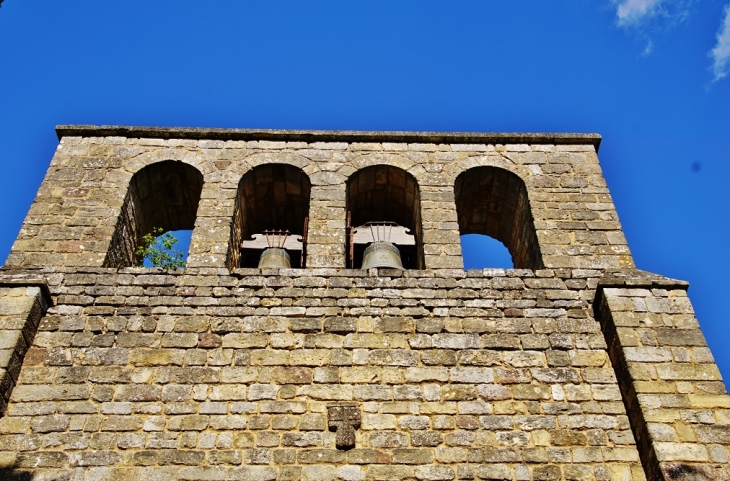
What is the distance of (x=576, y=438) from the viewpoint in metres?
5.48

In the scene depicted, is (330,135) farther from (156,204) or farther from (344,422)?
(344,422)

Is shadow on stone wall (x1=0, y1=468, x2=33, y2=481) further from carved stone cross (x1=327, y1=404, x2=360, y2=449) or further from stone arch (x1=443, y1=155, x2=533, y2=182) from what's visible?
stone arch (x1=443, y1=155, x2=533, y2=182)

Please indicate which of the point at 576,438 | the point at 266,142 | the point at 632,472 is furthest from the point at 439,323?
the point at 266,142

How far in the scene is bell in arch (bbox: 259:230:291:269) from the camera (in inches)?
287

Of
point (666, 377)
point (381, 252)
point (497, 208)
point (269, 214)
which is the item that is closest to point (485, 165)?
point (497, 208)

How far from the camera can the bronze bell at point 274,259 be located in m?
7.26

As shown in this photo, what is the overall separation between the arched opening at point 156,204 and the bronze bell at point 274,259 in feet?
4.11

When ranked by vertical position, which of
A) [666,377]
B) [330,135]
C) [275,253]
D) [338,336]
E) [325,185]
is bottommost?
[666,377]

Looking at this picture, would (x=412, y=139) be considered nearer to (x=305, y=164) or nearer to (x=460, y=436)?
(x=305, y=164)

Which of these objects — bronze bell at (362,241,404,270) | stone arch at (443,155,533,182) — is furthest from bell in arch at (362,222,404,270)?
stone arch at (443,155,533,182)

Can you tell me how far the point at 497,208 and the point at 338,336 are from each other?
322 centimetres

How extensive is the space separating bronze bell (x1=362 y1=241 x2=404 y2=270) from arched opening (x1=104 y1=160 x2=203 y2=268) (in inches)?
85.4

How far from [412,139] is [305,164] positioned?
1.32 m

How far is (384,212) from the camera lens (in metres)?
8.60
